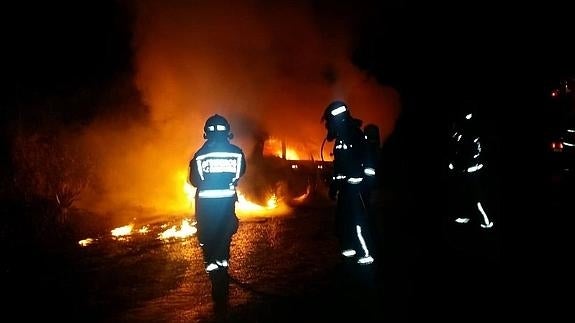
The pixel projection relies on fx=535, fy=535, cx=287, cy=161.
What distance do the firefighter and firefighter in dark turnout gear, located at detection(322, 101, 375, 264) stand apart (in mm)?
2910

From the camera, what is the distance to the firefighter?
9039 millimetres

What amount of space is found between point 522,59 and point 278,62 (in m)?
10.5

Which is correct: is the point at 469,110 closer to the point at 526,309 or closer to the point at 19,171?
the point at 526,309

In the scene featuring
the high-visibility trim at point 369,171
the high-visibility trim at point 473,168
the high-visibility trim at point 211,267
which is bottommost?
the high-visibility trim at point 211,267

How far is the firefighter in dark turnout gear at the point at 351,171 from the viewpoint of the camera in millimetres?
6879

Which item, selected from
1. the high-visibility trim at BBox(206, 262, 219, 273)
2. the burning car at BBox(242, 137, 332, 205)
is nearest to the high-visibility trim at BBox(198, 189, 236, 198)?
the high-visibility trim at BBox(206, 262, 219, 273)

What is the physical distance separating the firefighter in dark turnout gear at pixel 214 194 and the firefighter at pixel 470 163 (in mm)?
4655

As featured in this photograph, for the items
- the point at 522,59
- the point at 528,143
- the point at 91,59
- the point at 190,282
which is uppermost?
the point at 522,59

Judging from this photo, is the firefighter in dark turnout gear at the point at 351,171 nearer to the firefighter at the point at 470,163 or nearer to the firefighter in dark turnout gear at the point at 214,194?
the firefighter in dark turnout gear at the point at 214,194

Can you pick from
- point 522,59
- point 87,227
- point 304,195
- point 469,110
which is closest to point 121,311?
point 87,227

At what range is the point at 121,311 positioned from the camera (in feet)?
17.7

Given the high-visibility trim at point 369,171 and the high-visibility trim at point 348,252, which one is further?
the high-visibility trim at point 348,252

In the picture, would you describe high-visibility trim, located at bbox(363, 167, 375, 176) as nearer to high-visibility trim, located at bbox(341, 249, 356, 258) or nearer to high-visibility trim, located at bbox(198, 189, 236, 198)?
high-visibility trim, located at bbox(341, 249, 356, 258)

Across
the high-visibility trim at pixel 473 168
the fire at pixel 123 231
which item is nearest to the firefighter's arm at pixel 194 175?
the fire at pixel 123 231
